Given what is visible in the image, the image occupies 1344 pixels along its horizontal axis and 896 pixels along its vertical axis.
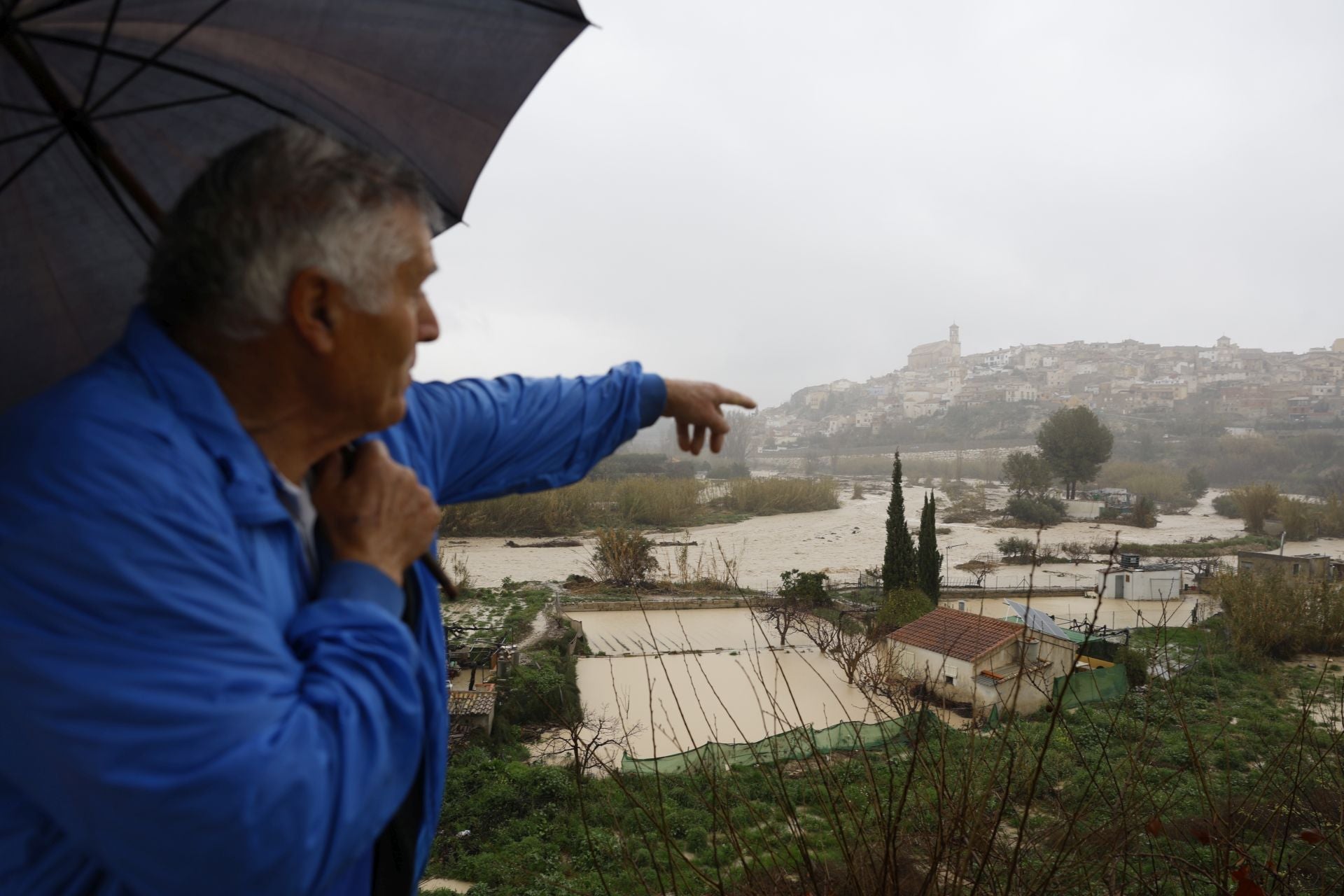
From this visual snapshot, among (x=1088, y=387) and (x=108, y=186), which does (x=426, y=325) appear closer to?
(x=108, y=186)

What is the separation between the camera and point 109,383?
571mm

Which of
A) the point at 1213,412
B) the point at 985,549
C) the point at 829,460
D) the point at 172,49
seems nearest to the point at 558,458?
the point at 172,49

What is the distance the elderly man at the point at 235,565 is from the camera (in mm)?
487

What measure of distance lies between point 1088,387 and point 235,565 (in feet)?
381

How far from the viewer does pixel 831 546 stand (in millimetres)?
28891

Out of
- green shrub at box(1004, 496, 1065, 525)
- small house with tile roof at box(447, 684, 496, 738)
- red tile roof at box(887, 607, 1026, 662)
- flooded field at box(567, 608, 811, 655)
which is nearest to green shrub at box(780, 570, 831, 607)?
flooded field at box(567, 608, 811, 655)

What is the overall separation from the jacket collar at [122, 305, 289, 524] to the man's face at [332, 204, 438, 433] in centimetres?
8

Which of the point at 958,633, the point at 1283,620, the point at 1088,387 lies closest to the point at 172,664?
the point at 958,633

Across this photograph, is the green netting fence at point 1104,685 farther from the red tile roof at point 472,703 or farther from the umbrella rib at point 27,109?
the umbrella rib at point 27,109

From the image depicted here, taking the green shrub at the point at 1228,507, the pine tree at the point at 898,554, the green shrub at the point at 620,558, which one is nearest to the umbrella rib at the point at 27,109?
the pine tree at the point at 898,554

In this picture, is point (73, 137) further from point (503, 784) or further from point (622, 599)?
point (622, 599)

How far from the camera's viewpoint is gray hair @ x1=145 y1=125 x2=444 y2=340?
2.05 feet

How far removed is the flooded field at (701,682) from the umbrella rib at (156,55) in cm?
673

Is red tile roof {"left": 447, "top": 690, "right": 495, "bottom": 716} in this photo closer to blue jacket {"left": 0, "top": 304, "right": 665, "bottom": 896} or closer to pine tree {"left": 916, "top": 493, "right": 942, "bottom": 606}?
pine tree {"left": 916, "top": 493, "right": 942, "bottom": 606}
